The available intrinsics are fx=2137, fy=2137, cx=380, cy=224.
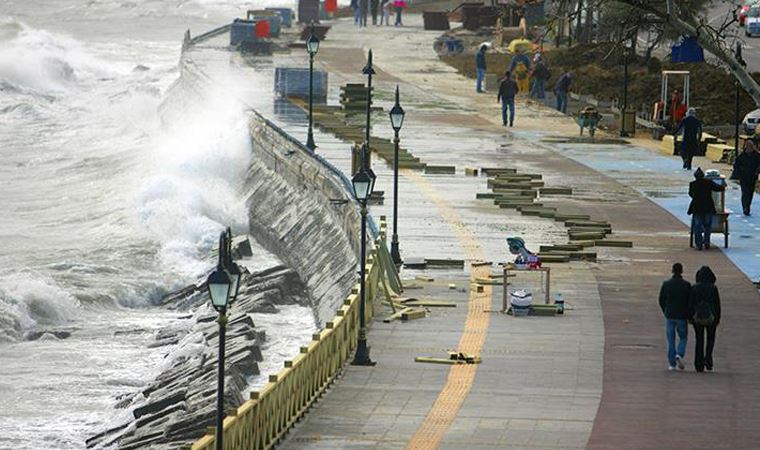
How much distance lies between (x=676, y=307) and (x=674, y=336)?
15.7 inches

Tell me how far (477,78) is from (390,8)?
39.1 metres

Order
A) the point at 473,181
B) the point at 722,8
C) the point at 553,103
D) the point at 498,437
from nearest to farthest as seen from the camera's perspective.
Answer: the point at 498,437
the point at 473,181
the point at 553,103
the point at 722,8

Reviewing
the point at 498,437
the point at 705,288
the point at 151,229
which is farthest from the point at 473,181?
the point at 498,437

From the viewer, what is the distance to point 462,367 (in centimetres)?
2647

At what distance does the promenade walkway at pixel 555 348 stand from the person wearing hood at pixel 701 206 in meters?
0.39

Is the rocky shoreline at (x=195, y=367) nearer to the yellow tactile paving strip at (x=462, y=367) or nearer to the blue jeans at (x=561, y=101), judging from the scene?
the yellow tactile paving strip at (x=462, y=367)

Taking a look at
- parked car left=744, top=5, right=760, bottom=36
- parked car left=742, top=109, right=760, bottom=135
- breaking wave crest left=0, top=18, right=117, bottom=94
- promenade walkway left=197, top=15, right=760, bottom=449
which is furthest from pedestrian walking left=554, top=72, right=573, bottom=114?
breaking wave crest left=0, top=18, right=117, bottom=94

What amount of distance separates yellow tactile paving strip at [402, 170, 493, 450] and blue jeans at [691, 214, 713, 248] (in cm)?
364

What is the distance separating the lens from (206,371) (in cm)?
3256

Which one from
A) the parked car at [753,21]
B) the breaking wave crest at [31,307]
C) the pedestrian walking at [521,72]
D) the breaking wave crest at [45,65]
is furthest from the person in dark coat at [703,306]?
the breaking wave crest at [45,65]

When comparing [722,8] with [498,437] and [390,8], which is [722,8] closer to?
[390,8]

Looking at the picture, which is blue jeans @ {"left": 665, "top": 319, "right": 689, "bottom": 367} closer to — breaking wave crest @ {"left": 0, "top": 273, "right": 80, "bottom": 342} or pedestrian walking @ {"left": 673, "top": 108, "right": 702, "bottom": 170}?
breaking wave crest @ {"left": 0, "top": 273, "right": 80, "bottom": 342}

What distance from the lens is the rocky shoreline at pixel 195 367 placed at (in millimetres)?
28891

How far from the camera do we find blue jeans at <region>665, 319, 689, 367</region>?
85.4 ft
